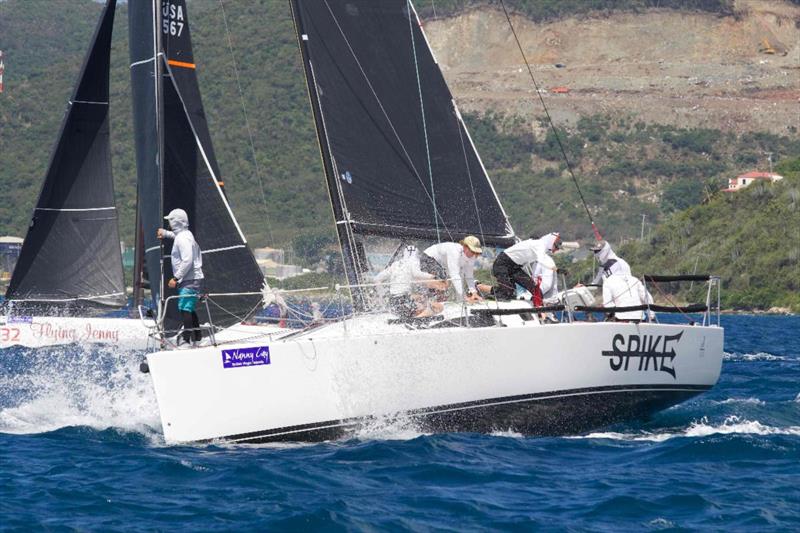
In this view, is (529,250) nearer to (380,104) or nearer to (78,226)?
(380,104)

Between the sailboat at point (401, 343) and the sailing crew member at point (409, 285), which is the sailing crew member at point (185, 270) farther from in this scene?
the sailing crew member at point (409, 285)

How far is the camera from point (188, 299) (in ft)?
38.6

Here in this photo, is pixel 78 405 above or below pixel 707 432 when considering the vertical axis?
above

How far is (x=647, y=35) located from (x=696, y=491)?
144m

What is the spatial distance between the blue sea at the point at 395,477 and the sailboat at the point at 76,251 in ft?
33.1

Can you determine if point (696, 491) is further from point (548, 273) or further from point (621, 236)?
point (621, 236)

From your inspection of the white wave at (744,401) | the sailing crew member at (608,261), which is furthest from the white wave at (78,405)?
the white wave at (744,401)

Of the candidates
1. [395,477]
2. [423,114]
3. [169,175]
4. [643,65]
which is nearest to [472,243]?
[423,114]

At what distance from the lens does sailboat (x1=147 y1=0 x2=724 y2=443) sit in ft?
36.3

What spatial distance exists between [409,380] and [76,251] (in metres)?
14.2

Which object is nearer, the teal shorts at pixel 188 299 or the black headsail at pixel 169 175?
the teal shorts at pixel 188 299

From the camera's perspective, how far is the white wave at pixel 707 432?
12234 millimetres

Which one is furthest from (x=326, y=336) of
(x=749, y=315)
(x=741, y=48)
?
(x=741, y=48)

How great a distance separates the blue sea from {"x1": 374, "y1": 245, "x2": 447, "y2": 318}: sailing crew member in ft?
3.66
